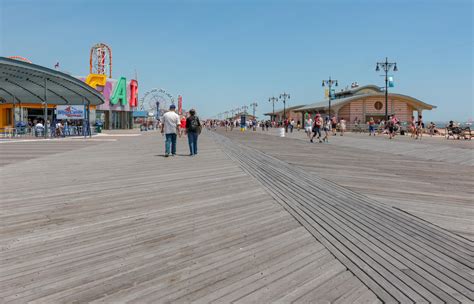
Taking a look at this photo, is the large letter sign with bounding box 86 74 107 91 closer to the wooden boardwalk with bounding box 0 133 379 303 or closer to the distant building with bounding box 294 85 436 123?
the distant building with bounding box 294 85 436 123

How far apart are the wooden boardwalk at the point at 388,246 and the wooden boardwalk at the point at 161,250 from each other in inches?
7.1

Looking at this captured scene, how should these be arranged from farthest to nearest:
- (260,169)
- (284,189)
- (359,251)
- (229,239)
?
(260,169) → (284,189) → (229,239) → (359,251)

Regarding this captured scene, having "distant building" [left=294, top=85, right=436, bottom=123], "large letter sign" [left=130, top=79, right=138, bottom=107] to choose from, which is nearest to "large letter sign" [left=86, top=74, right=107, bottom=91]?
"large letter sign" [left=130, top=79, right=138, bottom=107]

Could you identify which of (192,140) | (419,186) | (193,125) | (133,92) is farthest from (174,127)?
(133,92)

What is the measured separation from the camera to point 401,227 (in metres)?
4.69

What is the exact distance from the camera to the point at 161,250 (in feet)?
12.5

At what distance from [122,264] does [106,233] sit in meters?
1.04

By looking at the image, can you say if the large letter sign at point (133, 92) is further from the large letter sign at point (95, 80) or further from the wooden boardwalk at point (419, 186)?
the wooden boardwalk at point (419, 186)

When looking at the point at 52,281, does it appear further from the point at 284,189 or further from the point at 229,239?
the point at 284,189

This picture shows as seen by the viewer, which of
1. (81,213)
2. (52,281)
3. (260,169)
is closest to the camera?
(52,281)

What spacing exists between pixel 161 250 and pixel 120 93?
58268mm

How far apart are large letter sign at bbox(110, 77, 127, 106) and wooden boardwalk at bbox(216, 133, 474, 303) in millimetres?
54223

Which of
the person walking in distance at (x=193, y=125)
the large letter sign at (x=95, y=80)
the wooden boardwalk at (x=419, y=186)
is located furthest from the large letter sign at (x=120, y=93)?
the wooden boardwalk at (x=419, y=186)

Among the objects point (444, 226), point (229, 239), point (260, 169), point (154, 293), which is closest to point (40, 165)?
point (260, 169)
